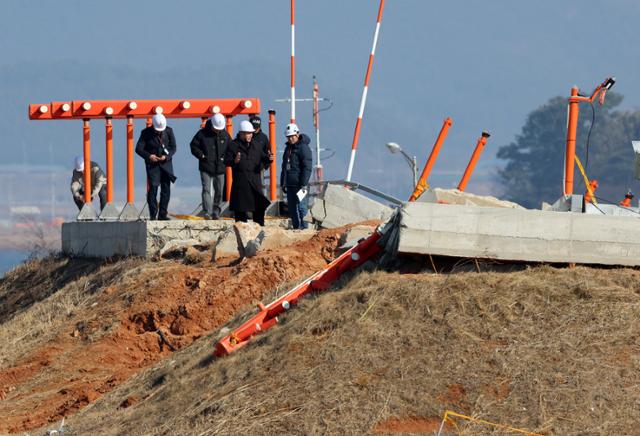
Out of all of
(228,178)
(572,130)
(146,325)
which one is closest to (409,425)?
(572,130)

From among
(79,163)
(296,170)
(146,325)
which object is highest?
(296,170)

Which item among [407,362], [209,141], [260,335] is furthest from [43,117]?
[407,362]

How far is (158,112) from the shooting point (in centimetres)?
2667

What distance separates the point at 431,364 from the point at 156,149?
12.2 metres

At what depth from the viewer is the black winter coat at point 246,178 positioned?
2272cm

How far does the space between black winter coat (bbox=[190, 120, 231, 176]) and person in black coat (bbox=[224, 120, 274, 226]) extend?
961 mm

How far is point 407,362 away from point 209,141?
468 inches

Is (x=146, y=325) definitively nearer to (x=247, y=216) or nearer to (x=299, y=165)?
(x=247, y=216)

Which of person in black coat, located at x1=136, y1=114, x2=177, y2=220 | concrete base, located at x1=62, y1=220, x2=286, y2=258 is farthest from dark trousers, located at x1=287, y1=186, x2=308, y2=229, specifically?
person in black coat, located at x1=136, y1=114, x2=177, y2=220

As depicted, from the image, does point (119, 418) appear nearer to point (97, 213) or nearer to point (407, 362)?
point (407, 362)

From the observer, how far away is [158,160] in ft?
78.5

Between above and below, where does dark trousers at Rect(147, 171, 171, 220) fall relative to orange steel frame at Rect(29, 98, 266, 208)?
below

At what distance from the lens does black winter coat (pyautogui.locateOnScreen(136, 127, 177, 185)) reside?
24.0m

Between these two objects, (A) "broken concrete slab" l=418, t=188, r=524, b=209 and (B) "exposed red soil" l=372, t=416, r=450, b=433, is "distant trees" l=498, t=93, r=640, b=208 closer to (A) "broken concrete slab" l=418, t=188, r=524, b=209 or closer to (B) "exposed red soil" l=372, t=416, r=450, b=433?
(A) "broken concrete slab" l=418, t=188, r=524, b=209
